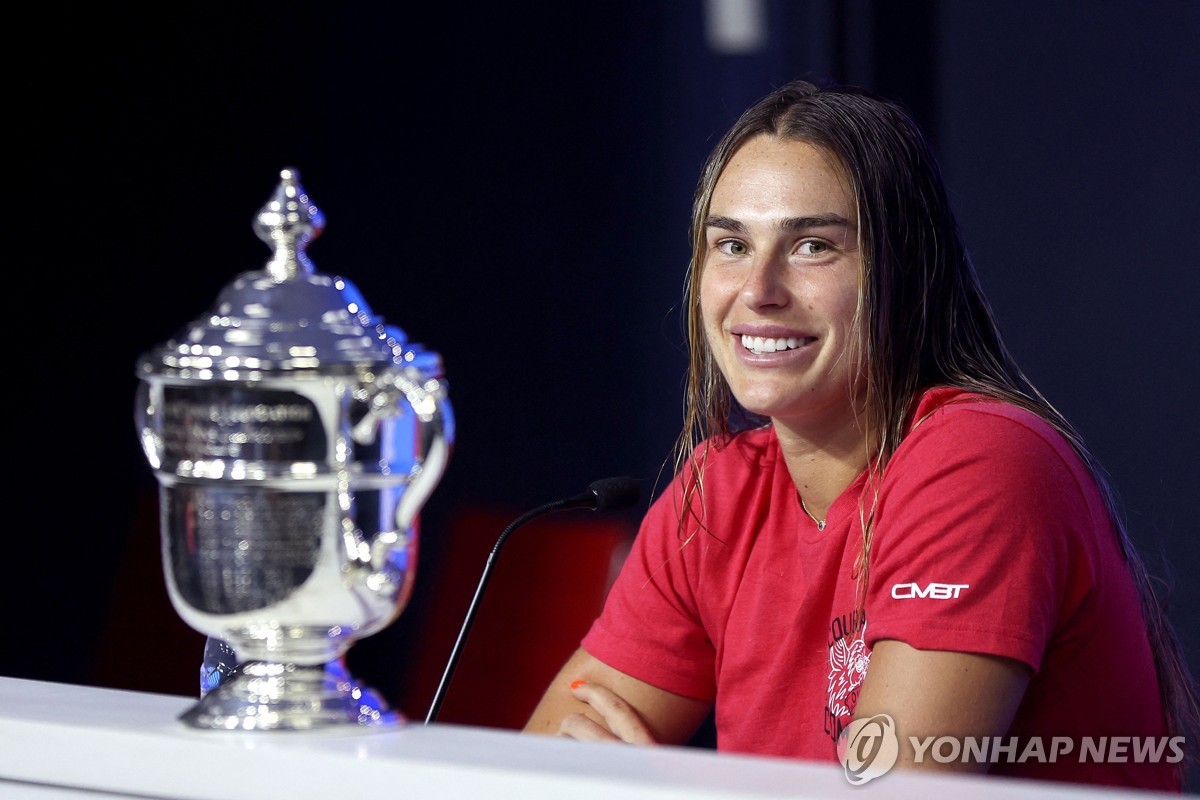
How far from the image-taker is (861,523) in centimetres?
134

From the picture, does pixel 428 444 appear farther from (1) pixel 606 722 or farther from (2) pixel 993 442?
(1) pixel 606 722

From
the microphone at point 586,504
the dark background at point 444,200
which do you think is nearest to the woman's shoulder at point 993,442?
the microphone at point 586,504

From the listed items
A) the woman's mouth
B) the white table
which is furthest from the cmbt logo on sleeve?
the white table

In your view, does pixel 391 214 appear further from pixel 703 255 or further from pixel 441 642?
pixel 703 255

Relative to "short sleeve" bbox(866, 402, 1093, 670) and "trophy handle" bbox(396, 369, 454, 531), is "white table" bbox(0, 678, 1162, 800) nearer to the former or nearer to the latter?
"trophy handle" bbox(396, 369, 454, 531)

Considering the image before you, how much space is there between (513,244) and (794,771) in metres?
2.29

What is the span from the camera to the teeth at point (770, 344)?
142cm

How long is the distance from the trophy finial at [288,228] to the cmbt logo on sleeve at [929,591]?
0.59 metres

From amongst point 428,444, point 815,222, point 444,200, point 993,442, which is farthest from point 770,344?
point 444,200

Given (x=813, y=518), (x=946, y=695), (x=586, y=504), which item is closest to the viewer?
(x=946, y=695)

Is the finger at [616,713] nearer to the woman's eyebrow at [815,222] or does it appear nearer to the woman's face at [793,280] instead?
the woman's face at [793,280]

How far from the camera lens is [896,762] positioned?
1089 millimetres

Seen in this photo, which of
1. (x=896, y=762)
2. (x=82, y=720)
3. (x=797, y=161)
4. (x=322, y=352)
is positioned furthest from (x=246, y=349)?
(x=797, y=161)

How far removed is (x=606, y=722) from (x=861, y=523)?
1.06 feet
